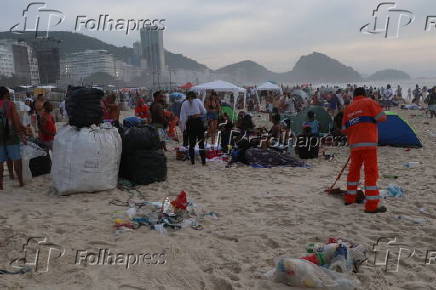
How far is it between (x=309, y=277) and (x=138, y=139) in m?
3.55

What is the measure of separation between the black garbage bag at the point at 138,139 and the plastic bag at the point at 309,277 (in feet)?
10.9

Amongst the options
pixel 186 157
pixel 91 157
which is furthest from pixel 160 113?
pixel 91 157

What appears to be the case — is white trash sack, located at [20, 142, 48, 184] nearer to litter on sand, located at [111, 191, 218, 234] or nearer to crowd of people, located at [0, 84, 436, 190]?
crowd of people, located at [0, 84, 436, 190]

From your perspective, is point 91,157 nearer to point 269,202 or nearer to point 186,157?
point 269,202

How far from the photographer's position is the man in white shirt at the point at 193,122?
23.1 ft

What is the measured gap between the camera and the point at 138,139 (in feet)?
17.9

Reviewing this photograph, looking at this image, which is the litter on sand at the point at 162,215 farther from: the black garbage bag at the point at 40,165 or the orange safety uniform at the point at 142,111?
the orange safety uniform at the point at 142,111

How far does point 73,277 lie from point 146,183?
2.88 metres

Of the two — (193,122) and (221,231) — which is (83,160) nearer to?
(221,231)

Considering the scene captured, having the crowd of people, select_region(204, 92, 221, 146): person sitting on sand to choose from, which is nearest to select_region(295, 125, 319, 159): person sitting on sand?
the crowd of people

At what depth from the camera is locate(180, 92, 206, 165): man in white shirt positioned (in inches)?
277

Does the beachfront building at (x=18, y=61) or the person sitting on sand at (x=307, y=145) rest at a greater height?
the beachfront building at (x=18, y=61)

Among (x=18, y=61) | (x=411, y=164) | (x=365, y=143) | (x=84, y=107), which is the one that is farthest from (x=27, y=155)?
(x=18, y=61)

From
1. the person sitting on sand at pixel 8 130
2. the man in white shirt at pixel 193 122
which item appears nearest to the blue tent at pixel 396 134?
the man in white shirt at pixel 193 122
